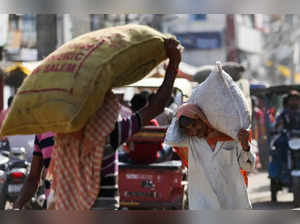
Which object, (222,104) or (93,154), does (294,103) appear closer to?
(222,104)

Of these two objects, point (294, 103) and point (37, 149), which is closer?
point (37, 149)

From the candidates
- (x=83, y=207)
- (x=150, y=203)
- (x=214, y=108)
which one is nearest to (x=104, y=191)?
(x=83, y=207)

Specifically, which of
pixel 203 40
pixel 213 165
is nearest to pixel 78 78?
pixel 213 165

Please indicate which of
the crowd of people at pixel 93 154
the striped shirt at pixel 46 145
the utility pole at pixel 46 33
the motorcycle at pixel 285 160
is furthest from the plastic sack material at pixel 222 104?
the utility pole at pixel 46 33

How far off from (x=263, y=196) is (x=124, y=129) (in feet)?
28.7

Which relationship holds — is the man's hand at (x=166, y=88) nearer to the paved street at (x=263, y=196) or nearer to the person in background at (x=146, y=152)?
the person in background at (x=146, y=152)

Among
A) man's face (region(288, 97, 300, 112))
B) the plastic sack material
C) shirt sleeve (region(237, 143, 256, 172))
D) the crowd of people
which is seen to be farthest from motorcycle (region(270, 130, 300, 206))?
the crowd of people

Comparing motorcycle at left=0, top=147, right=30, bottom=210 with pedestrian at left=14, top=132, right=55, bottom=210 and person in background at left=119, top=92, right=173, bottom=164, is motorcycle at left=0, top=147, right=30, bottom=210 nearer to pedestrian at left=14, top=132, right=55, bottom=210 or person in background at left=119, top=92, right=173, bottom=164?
person in background at left=119, top=92, right=173, bottom=164

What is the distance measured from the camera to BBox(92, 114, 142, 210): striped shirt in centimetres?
373

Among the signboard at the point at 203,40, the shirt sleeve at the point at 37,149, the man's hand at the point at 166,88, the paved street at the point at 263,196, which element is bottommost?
the signboard at the point at 203,40

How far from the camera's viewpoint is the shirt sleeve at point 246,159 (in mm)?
5105

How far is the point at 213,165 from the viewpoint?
513cm

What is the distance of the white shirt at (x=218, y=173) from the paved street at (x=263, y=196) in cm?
417

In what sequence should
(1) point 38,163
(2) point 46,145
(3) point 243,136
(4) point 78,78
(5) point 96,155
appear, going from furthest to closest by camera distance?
(3) point 243,136 → (1) point 38,163 → (2) point 46,145 → (5) point 96,155 → (4) point 78,78
